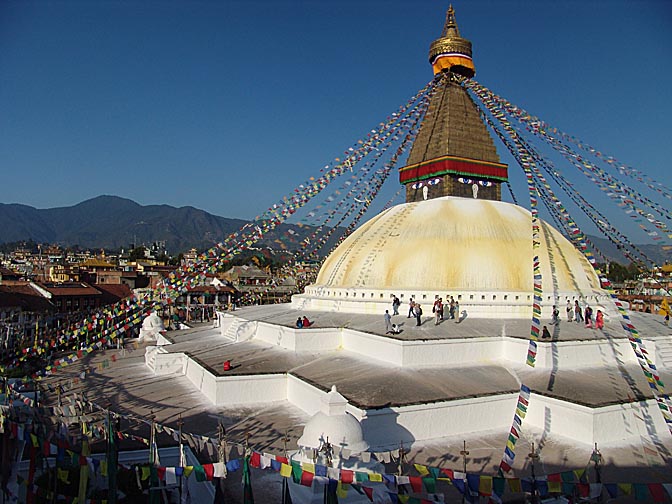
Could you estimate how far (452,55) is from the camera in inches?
663

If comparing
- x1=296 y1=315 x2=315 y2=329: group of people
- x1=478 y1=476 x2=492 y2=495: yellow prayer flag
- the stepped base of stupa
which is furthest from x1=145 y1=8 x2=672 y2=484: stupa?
x1=478 y1=476 x2=492 y2=495: yellow prayer flag

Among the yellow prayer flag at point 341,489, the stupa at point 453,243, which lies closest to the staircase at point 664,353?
the stupa at point 453,243

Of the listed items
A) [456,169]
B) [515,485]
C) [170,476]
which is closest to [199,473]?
[170,476]

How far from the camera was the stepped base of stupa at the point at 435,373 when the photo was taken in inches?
330

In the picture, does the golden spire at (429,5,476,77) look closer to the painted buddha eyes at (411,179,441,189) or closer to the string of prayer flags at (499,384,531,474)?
the painted buddha eyes at (411,179,441,189)

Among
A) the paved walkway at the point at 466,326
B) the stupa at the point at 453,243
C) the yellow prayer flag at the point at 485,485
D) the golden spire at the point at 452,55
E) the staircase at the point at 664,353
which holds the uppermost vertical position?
the golden spire at the point at 452,55

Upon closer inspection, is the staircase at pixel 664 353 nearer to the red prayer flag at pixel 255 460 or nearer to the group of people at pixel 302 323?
the group of people at pixel 302 323

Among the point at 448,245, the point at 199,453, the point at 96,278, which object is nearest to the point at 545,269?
the point at 448,245

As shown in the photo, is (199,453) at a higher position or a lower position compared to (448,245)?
lower

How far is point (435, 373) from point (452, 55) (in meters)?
10.9

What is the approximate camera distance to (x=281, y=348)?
40.3ft

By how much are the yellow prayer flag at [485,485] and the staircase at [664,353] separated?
760 cm

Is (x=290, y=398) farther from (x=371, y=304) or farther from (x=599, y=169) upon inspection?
(x=599, y=169)

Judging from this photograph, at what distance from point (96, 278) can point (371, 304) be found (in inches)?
1342
